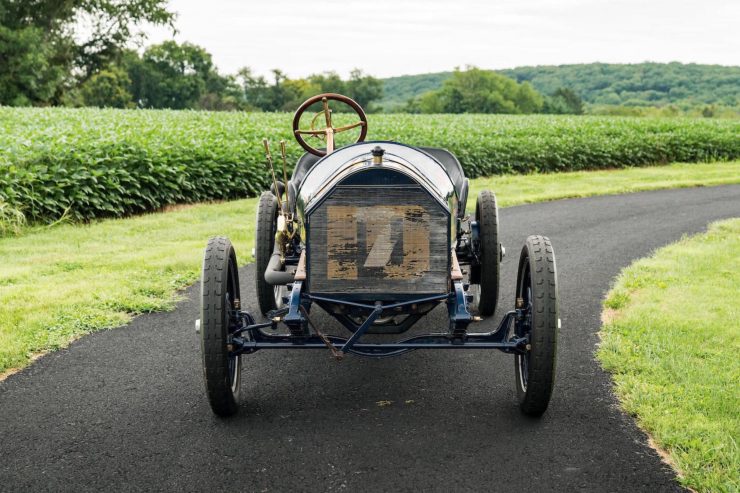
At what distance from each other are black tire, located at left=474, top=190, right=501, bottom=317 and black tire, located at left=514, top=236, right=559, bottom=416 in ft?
4.46

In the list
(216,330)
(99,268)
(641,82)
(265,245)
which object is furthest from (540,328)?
(641,82)

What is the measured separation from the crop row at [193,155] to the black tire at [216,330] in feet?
21.8

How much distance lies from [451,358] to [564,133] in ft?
55.6

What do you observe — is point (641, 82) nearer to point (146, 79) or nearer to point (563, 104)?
point (563, 104)

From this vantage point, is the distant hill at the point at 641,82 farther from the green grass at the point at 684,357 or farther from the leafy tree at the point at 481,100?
the green grass at the point at 684,357

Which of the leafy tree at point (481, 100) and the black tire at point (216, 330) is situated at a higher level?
the leafy tree at point (481, 100)

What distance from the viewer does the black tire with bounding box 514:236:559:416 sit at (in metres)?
3.50

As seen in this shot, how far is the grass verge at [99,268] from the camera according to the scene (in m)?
5.34

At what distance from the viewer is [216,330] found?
3.51 metres

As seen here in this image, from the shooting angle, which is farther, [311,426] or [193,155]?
[193,155]

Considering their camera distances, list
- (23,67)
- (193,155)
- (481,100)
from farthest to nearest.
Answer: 1. (481,100)
2. (23,67)
3. (193,155)

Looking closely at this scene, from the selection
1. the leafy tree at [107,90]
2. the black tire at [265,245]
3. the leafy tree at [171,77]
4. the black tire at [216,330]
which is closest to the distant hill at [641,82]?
the leafy tree at [171,77]

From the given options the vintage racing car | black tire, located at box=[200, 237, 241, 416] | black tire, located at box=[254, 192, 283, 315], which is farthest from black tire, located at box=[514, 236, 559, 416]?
black tire, located at box=[254, 192, 283, 315]

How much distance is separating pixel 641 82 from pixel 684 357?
83.9 meters
